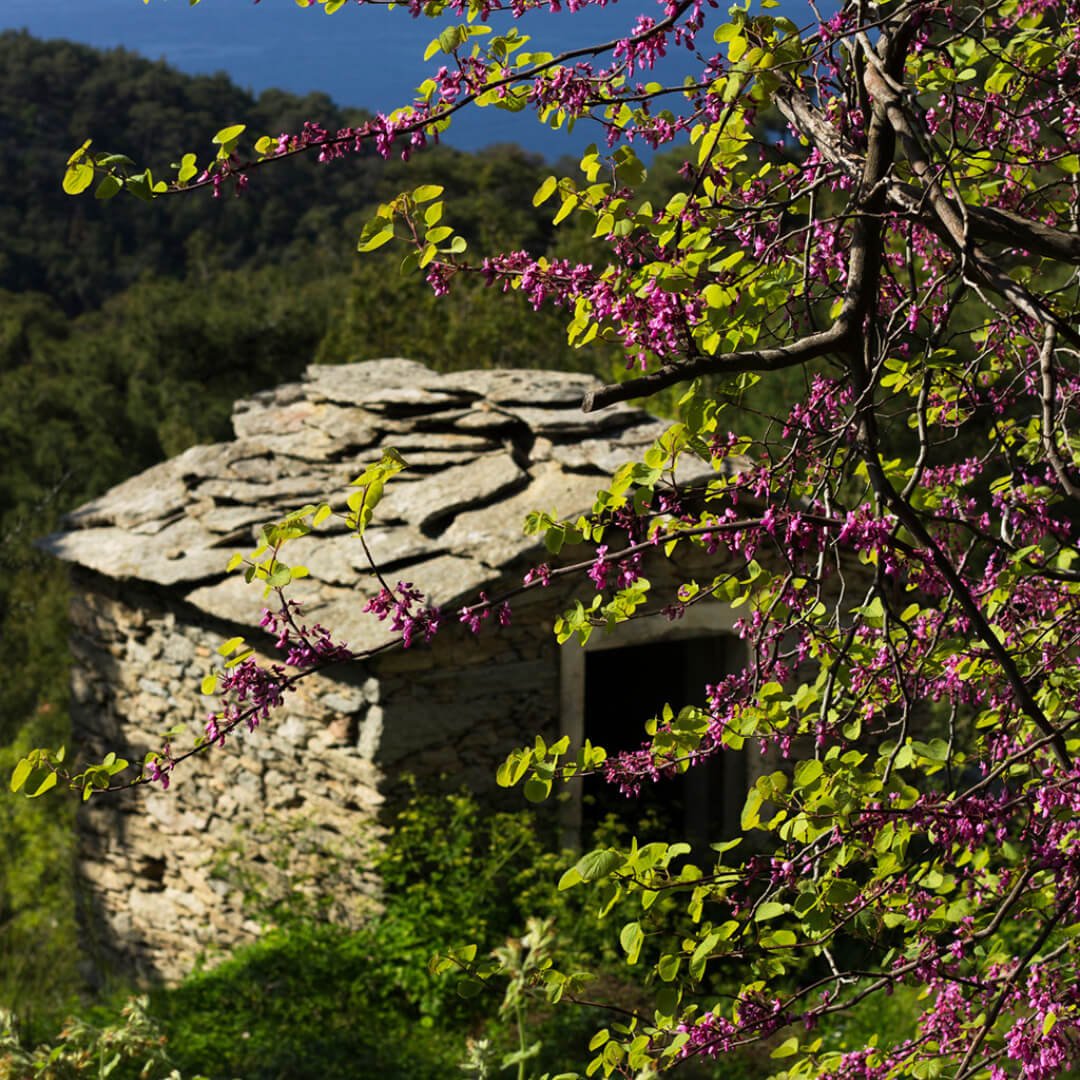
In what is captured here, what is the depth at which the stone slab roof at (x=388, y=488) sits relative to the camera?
7051 millimetres

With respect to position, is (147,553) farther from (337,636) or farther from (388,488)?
(337,636)

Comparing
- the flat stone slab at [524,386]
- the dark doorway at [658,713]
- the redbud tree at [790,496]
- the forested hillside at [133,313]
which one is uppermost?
the forested hillside at [133,313]

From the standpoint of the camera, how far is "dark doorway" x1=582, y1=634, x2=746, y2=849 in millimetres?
8438

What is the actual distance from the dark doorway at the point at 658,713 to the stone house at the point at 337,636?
29 mm

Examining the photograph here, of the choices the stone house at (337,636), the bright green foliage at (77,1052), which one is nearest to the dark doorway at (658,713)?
the stone house at (337,636)

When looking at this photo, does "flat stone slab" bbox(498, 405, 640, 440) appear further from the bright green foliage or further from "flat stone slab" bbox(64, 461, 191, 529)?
the bright green foliage

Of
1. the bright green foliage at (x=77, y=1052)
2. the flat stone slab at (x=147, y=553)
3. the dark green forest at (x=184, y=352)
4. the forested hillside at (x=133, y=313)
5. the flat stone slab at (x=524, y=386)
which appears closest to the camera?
the bright green foliage at (x=77, y=1052)

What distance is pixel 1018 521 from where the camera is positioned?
11.4 feet

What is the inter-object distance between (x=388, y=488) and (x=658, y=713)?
2.89m

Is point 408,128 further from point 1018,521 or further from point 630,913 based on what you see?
point 630,913

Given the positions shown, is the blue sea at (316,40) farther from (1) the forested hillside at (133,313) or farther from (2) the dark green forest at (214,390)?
(1) the forested hillside at (133,313)

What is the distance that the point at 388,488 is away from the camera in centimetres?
805

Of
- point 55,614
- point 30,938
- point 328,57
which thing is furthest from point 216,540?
point 328,57

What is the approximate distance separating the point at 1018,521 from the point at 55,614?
562 inches
